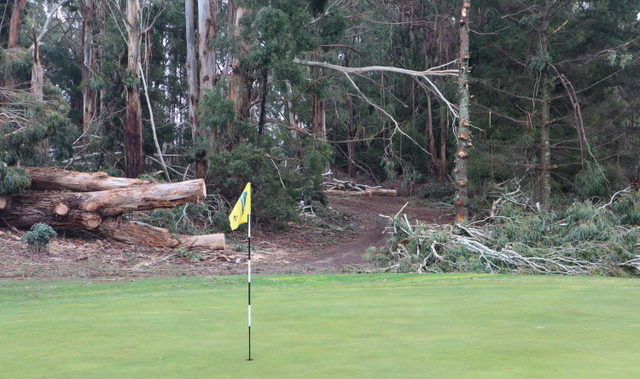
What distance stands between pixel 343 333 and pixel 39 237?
14.0m

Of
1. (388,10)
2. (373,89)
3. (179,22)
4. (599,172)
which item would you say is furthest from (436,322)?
(373,89)

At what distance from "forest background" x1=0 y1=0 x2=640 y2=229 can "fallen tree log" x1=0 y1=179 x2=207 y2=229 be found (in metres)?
0.84

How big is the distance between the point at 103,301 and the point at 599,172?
903 inches

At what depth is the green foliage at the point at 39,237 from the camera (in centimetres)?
1919

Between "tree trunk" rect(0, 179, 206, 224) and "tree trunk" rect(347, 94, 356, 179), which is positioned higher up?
"tree trunk" rect(347, 94, 356, 179)

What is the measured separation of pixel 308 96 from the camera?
31.0m

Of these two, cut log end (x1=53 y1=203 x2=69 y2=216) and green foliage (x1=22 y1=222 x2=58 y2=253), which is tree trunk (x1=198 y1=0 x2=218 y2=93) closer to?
cut log end (x1=53 y1=203 x2=69 y2=216)

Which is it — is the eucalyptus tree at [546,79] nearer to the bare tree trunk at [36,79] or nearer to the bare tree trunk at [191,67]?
the bare tree trunk at [191,67]

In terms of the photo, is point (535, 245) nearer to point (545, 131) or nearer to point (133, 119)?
point (545, 131)

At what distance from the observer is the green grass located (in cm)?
567

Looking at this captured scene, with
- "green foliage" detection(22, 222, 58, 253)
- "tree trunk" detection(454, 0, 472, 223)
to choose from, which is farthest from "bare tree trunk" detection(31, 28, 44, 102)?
"tree trunk" detection(454, 0, 472, 223)

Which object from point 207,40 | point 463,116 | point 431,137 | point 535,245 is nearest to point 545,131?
point 463,116

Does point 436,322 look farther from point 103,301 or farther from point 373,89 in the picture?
point 373,89

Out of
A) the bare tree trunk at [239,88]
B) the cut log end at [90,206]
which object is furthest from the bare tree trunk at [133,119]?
the cut log end at [90,206]
